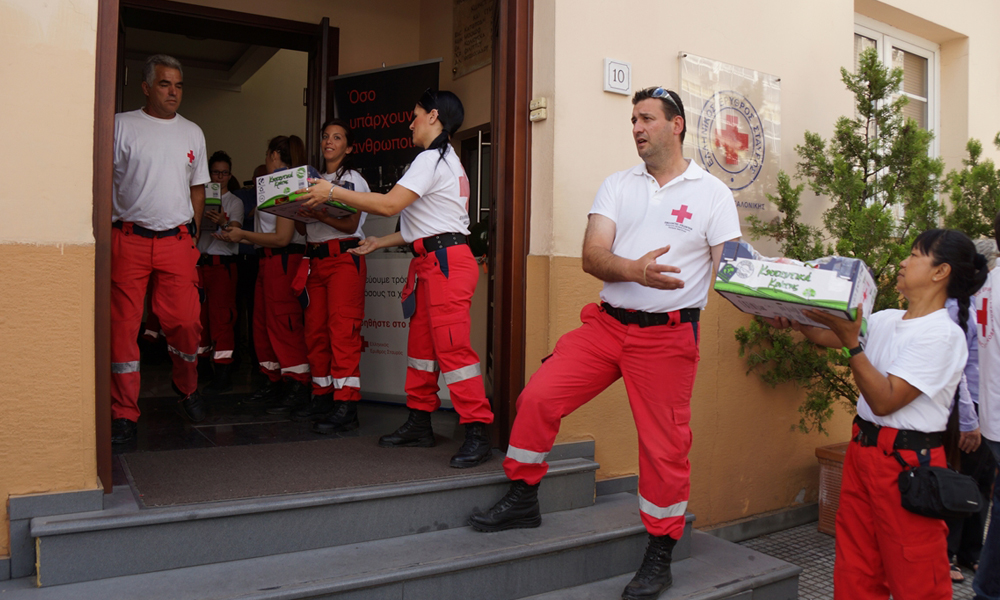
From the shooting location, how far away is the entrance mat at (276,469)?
3088 millimetres

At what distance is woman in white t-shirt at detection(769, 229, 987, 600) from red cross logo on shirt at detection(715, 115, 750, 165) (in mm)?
2154

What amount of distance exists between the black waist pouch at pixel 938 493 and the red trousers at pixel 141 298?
3.37 metres

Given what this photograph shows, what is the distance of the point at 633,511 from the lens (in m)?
3.73

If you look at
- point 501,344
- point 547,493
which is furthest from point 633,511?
point 501,344

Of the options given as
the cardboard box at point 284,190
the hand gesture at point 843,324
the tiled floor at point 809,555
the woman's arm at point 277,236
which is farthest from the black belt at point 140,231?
the tiled floor at point 809,555

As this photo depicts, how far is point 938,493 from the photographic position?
236 cm

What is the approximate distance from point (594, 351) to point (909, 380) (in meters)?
1.14

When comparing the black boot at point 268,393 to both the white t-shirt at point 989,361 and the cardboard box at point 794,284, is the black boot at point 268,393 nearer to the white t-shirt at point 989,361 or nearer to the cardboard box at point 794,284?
the cardboard box at point 794,284

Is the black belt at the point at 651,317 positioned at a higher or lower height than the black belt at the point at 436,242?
lower

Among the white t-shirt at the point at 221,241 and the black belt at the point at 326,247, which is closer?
the black belt at the point at 326,247

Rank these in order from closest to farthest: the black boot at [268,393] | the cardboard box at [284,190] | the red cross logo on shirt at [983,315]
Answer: the red cross logo on shirt at [983,315] < the cardboard box at [284,190] < the black boot at [268,393]

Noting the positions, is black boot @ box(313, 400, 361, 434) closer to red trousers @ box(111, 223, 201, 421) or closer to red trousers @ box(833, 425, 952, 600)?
red trousers @ box(111, 223, 201, 421)

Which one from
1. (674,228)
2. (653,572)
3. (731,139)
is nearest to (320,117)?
(731,139)

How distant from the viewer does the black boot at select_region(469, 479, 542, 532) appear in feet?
10.7
